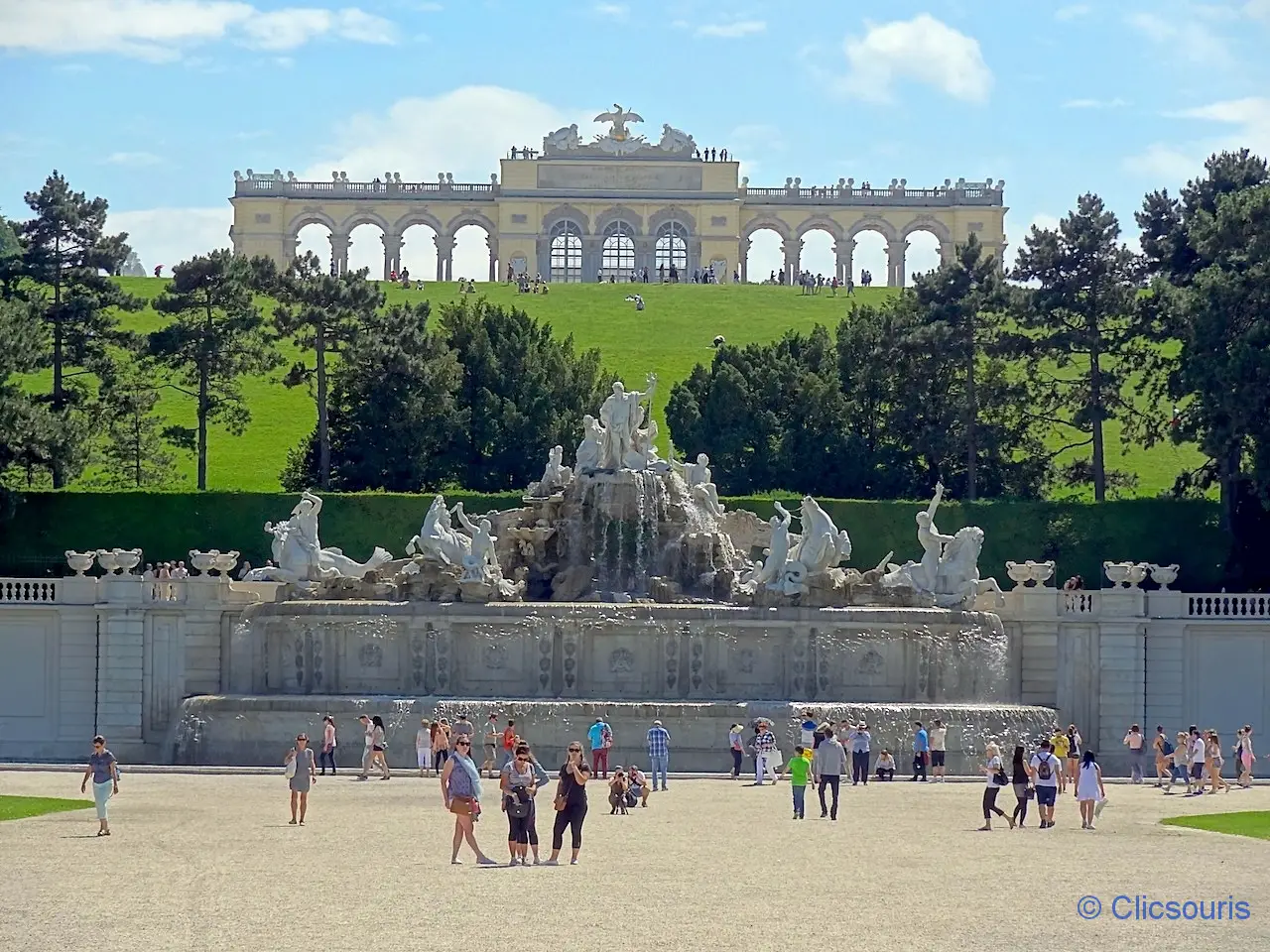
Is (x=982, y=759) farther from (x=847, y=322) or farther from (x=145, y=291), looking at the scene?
(x=145, y=291)

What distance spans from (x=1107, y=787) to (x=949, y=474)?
2635 centimetres

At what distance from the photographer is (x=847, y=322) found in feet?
252

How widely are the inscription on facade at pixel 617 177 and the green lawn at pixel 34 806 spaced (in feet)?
286

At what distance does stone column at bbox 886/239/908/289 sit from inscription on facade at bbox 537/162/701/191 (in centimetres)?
1035

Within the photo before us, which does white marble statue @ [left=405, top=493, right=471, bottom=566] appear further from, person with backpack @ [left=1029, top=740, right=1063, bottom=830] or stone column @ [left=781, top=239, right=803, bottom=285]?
stone column @ [left=781, top=239, right=803, bottom=285]

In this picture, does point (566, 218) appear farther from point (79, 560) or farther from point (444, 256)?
point (79, 560)

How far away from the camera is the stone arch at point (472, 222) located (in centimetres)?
12156

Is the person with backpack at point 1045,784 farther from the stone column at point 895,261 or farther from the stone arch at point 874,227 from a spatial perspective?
the stone arch at point 874,227

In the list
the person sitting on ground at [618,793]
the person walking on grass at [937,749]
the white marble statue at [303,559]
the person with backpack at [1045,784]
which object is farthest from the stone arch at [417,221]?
the person with backpack at [1045,784]

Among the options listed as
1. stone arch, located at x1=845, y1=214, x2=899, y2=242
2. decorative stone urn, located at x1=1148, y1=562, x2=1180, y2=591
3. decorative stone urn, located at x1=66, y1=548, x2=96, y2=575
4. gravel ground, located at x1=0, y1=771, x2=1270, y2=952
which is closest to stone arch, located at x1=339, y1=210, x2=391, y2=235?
stone arch, located at x1=845, y1=214, x2=899, y2=242

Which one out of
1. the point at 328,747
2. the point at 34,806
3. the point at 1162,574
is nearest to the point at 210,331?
the point at 328,747

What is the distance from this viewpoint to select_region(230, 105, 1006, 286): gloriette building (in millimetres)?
120000

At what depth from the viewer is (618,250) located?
121250 millimetres

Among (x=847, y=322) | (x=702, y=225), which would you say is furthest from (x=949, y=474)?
(x=702, y=225)
